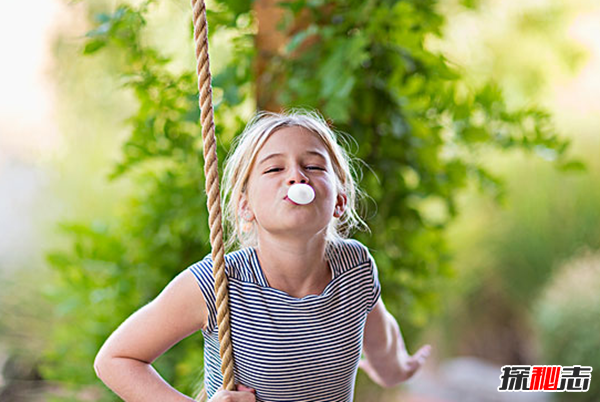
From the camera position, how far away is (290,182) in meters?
0.59

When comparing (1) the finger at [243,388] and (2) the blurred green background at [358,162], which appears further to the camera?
(2) the blurred green background at [358,162]

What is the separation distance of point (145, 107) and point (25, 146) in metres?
1.41

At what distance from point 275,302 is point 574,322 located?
2.03m

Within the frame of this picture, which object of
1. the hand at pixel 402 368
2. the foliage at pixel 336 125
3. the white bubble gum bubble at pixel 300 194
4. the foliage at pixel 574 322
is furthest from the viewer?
the foliage at pixel 574 322

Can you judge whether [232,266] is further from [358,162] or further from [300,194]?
[358,162]

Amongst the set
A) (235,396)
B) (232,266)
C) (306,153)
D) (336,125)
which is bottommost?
(235,396)

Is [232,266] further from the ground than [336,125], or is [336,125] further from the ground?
[336,125]

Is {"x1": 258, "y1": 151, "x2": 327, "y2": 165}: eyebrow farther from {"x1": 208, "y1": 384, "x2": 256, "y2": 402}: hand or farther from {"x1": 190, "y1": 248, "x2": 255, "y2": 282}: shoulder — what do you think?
{"x1": 208, "y1": 384, "x2": 256, "y2": 402}: hand

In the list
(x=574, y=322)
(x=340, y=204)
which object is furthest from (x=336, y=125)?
(x=574, y=322)

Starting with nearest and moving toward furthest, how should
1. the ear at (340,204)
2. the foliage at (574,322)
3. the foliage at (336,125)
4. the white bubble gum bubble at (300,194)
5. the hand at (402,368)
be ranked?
the white bubble gum bubble at (300,194) → the ear at (340,204) → the hand at (402,368) → the foliage at (336,125) → the foliage at (574,322)

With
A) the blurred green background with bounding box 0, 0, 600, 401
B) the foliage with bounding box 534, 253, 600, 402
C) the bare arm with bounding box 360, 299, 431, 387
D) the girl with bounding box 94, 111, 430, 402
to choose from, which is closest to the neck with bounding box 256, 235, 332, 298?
the girl with bounding box 94, 111, 430, 402

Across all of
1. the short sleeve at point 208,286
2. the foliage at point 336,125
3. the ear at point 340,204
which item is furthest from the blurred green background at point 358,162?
the short sleeve at point 208,286

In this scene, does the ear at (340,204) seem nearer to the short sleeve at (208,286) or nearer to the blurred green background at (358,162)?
the short sleeve at (208,286)

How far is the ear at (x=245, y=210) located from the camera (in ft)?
2.11
